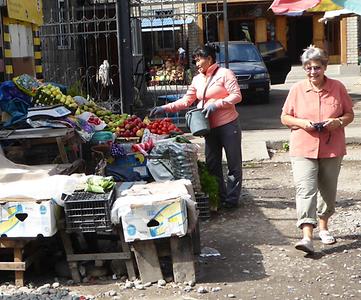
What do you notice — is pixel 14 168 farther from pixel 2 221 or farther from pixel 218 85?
pixel 218 85

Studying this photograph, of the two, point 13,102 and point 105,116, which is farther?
point 105,116

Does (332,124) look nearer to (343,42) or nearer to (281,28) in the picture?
(343,42)

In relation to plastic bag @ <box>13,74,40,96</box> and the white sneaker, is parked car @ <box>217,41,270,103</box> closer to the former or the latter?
plastic bag @ <box>13,74,40,96</box>

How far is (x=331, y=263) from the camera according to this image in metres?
5.65

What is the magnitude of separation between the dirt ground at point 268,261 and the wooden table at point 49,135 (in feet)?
5.36

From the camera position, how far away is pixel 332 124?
577cm

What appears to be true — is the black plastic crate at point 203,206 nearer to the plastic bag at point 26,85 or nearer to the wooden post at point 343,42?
the plastic bag at point 26,85

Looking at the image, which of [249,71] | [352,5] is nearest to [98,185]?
[352,5]

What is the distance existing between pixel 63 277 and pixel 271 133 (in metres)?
8.08

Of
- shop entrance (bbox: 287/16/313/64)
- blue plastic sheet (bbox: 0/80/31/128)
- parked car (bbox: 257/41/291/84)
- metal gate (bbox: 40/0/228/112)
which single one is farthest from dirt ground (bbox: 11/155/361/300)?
shop entrance (bbox: 287/16/313/64)

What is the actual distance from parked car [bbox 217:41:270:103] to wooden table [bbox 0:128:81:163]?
11155 millimetres

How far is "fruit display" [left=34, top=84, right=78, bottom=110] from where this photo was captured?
801cm

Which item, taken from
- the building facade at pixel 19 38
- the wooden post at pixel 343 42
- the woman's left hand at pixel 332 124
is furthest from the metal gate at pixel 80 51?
the wooden post at pixel 343 42

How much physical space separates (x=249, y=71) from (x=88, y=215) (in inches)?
547
